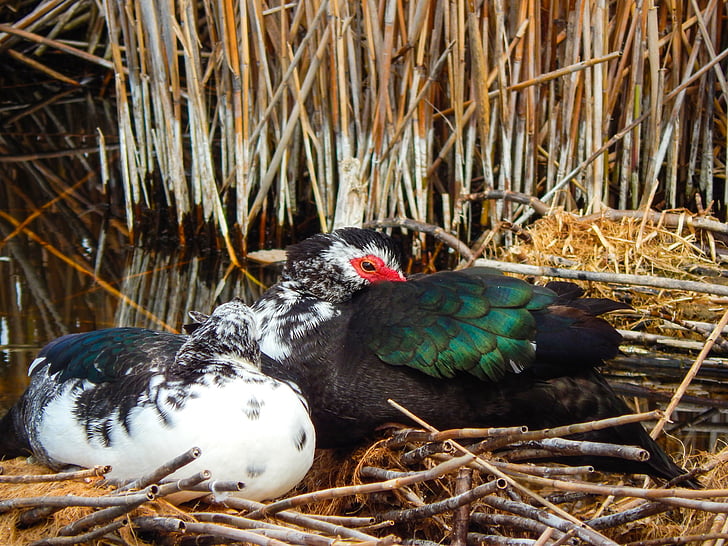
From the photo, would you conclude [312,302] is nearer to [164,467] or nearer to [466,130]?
[164,467]

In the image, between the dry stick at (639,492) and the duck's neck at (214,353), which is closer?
the dry stick at (639,492)

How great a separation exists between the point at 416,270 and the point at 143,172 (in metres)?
1.95

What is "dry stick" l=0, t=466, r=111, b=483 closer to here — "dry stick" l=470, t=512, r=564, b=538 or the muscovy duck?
the muscovy duck

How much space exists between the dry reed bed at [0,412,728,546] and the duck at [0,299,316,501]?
0.32 ft

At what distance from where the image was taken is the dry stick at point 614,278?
421 centimetres

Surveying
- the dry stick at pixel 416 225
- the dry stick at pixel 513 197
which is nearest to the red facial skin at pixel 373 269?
the dry stick at pixel 416 225

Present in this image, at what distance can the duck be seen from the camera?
264 centimetres

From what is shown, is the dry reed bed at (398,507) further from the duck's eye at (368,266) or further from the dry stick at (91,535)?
the duck's eye at (368,266)

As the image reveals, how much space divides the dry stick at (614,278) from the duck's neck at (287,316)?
1.21 m

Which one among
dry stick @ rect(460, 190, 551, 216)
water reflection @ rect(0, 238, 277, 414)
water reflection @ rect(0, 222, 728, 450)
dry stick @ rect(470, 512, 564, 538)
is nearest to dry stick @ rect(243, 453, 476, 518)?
dry stick @ rect(470, 512, 564, 538)

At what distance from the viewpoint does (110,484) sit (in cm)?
273

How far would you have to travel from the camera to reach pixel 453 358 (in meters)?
3.18

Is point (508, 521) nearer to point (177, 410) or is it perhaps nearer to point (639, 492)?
point (639, 492)

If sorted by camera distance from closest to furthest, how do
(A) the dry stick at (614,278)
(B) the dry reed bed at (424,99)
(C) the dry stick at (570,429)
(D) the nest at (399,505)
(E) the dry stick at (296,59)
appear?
(C) the dry stick at (570,429) → (D) the nest at (399,505) → (A) the dry stick at (614,278) → (E) the dry stick at (296,59) → (B) the dry reed bed at (424,99)
